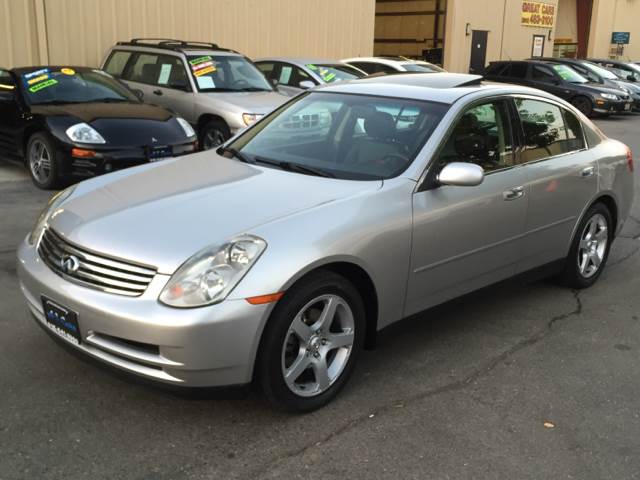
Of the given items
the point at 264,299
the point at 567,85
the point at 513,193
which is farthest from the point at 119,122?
the point at 567,85

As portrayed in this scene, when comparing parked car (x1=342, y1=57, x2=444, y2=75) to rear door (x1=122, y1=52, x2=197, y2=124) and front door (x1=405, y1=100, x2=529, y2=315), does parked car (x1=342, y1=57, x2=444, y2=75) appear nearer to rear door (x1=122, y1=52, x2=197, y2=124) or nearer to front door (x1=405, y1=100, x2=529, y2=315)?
rear door (x1=122, y1=52, x2=197, y2=124)

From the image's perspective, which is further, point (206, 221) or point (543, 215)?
point (543, 215)

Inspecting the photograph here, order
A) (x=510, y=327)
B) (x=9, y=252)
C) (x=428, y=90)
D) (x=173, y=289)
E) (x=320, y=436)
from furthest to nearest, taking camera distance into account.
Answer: (x=9, y=252) → (x=510, y=327) → (x=428, y=90) → (x=320, y=436) → (x=173, y=289)

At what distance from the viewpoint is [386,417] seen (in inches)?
131

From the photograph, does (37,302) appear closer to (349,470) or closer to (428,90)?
(349,470)

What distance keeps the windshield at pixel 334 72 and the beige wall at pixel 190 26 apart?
3310mm

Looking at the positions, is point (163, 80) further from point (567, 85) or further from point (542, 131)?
point (567, 85)

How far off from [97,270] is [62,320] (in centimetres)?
30

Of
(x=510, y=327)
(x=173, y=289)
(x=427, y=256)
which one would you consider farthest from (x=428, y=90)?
(x=173, y=289)

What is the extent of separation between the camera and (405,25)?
25.4 m

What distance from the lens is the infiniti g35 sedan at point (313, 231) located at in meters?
2.93

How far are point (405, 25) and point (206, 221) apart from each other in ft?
77.9

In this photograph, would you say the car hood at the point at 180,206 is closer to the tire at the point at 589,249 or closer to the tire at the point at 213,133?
the tire at the point at 589,249

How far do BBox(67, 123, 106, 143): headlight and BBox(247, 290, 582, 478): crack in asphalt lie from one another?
4.94 m
